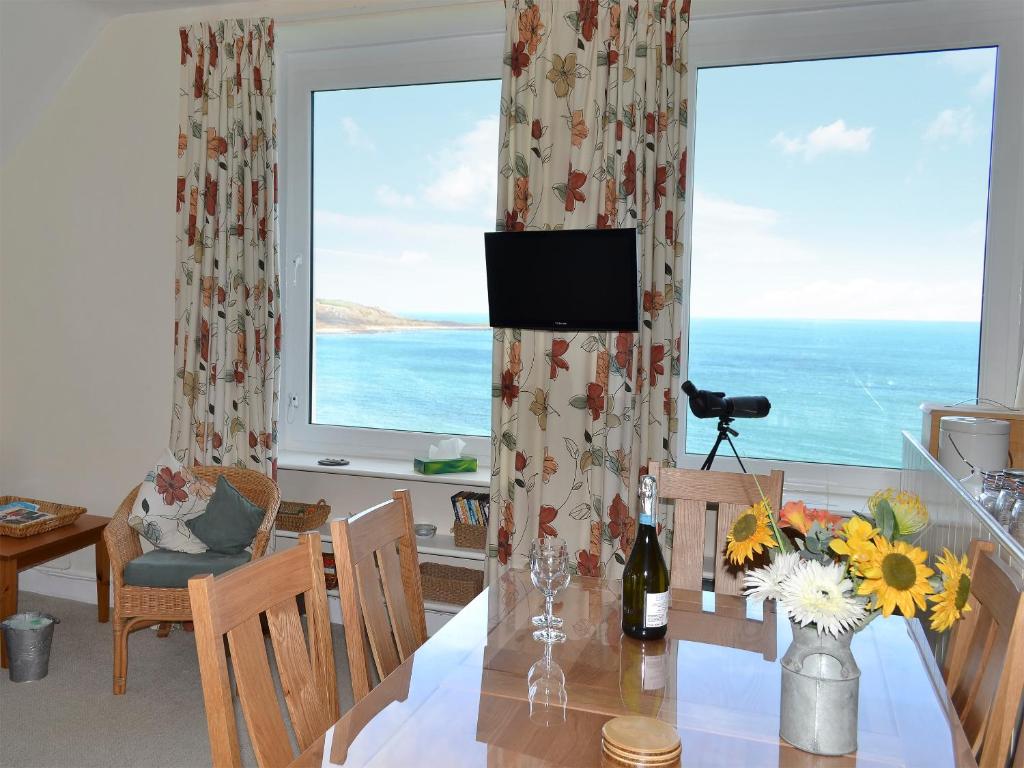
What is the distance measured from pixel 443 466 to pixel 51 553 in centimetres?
171

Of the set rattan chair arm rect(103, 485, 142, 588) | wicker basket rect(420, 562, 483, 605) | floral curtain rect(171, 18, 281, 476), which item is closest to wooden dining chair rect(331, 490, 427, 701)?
wicker basket rect(420, 562, 483, 605)

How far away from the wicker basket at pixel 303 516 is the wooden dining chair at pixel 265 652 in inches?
91.4

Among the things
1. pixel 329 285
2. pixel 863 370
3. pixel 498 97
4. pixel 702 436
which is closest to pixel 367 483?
pixel 329 285

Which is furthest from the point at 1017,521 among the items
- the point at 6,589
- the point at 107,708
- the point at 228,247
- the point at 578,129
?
the point at 6,589

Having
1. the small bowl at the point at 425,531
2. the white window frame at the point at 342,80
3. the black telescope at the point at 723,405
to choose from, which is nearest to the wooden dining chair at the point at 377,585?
the black telescope at the point at 723,405

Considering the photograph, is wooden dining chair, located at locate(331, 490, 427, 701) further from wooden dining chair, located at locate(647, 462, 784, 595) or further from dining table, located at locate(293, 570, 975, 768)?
wooden dining chair, located at locate(647, 462, 784, 595)

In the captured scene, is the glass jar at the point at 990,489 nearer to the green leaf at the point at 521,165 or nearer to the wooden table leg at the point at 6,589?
the green leaf at the point at 521,165

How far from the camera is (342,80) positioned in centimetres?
430

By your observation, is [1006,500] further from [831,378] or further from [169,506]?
[169,506]

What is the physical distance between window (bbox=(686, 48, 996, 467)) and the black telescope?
0.46m

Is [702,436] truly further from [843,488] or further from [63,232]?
[63,232]

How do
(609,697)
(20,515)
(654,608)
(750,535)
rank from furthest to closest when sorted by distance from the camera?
(20,515) < (654,608) < (609,697) < (750,535)

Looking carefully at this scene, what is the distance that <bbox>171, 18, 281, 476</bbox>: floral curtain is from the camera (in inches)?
161

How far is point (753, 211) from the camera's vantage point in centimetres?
379
